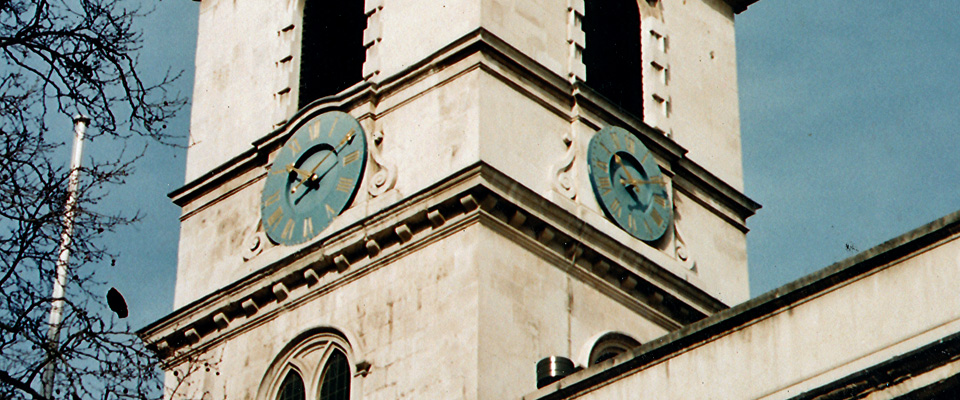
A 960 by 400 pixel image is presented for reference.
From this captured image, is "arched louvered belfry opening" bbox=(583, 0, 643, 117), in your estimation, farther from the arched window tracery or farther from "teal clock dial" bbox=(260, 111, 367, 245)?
the arched window tracery

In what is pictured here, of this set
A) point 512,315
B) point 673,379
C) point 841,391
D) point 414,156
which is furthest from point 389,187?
point 841,391

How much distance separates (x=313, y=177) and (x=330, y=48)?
3279 millimetres

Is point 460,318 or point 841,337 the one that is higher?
point 460,318

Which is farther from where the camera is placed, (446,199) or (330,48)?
(330,48)

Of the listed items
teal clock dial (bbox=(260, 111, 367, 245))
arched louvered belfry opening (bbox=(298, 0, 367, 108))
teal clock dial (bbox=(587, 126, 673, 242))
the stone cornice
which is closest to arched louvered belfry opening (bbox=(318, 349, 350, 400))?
the stone cornice

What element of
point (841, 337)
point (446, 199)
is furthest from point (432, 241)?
point (841, 337)

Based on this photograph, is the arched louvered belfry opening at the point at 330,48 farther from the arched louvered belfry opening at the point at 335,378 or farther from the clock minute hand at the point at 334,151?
the arched louvered belfry opening at the point at 335,378

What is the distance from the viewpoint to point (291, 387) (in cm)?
3341

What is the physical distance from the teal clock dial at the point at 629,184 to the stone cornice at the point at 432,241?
625 mm

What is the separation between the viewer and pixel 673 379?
985 inches

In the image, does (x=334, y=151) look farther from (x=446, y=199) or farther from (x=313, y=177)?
(x=446, y=199)

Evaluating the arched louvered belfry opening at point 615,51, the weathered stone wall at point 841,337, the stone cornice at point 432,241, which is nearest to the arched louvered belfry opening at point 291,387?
the stone cornice at point 432,241

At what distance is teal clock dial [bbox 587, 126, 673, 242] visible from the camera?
33.8 metres

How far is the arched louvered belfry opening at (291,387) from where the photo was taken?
33.2 m
